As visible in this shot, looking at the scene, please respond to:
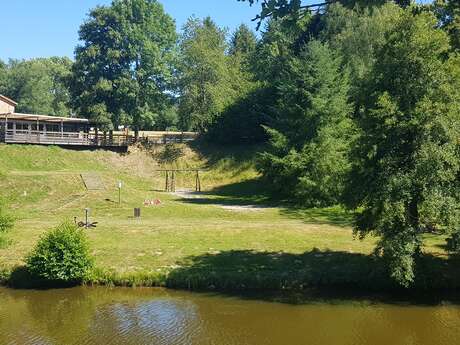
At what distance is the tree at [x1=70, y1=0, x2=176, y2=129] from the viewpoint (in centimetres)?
5947

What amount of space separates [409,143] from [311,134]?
2175 centimetres

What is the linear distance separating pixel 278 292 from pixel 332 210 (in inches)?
713

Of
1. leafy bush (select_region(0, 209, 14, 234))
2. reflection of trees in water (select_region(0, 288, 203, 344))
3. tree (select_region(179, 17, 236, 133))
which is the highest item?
tree (select_region(179, 17, 236, 133))

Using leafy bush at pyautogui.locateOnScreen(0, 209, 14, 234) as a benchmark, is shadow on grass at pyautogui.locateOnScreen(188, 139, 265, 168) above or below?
above

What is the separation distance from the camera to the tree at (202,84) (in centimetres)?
6419

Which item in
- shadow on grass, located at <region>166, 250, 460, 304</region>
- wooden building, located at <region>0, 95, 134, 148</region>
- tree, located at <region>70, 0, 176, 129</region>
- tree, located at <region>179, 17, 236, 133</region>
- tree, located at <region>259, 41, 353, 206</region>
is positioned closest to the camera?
shadow on grass, located at <region>166, 250, 460, 304</region>

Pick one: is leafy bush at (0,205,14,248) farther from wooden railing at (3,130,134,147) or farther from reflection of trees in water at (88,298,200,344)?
wooden railing at (3,130,134,147)

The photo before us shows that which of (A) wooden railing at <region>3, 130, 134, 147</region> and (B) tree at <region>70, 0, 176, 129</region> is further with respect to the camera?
(B) tree at <region>70, 0, 176, 129</region>

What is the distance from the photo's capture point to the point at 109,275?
882 inches

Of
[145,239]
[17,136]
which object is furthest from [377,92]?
[17,136]

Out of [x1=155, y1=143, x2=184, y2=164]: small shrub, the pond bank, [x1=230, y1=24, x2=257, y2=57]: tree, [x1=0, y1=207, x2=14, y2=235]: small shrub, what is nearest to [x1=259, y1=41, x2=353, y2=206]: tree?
the pond bank

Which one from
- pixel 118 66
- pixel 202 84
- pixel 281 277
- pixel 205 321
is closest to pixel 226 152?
pixel 202 84

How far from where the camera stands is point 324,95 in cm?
4266

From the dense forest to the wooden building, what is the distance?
11.6 ft
